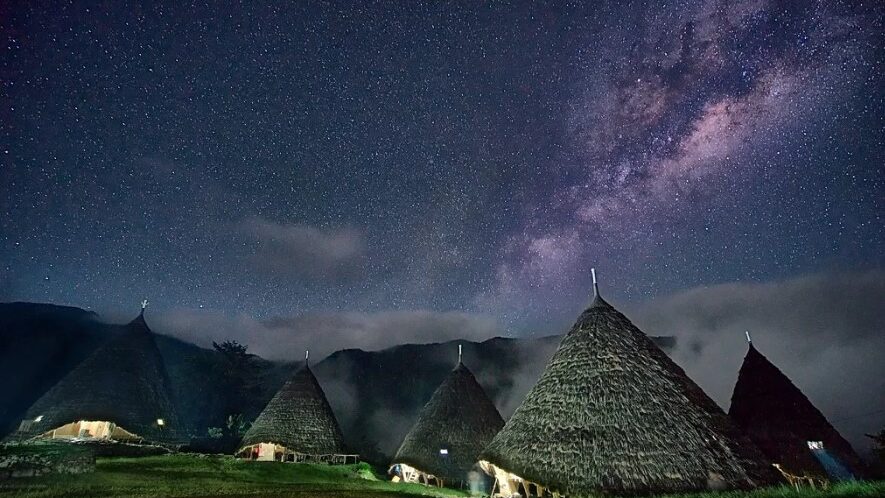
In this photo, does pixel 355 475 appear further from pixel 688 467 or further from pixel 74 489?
pixel 688 467

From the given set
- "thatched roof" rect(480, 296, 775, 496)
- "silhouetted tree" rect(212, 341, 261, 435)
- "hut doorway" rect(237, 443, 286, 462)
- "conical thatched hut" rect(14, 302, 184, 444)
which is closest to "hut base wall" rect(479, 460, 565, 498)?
"thatched roof" rect(480, 296, 775, 496)

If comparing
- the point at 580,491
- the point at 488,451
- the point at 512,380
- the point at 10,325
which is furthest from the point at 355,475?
the point at 10,325

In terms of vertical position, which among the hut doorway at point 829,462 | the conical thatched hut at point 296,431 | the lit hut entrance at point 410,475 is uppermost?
the conical thatched hut at point 296,431

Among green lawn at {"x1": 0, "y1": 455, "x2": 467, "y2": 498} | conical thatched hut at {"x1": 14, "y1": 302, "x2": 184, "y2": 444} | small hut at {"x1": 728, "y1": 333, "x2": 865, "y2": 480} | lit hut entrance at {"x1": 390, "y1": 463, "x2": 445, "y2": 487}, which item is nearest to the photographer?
green lawn at {"x1": 0, "y1": 455, "x2": 467, "y2": 498}

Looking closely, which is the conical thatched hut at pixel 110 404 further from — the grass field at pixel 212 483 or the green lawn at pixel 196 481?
the grass field at pixel 212 483

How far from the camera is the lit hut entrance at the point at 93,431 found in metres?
23.6

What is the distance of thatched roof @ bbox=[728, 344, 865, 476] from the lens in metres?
19.3

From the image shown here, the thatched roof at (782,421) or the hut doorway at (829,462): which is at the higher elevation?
the thatched roof at (782,421)

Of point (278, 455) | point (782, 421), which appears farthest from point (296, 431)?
point (782, 421)

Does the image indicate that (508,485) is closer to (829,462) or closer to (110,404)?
(829,462)

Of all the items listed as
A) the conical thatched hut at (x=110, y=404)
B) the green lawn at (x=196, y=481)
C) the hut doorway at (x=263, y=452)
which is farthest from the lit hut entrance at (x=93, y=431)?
the green lawn at (x=196, y=481)

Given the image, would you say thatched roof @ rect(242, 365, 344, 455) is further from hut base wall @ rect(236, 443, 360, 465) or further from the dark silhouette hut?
the dark silhouette hut

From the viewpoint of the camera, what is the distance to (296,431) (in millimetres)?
25266

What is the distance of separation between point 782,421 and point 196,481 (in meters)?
24.2
